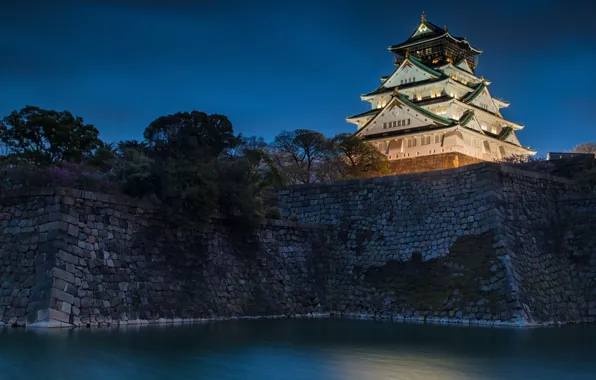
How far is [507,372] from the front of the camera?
11.4 meters

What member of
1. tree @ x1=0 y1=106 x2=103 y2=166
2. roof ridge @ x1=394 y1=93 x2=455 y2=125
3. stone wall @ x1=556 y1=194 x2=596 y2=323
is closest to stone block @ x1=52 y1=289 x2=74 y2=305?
stone wall @ x1=556 y1=194 x2=596 y2=323

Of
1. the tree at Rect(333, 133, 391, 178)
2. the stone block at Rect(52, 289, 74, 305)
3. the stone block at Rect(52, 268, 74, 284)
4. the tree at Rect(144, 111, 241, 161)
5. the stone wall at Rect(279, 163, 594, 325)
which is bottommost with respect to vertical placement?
the stone block at Rect(52, 289, 74, 305)

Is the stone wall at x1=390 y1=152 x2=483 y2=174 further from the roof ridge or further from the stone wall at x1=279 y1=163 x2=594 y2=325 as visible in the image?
the stone wall at x1=279 y1=163 x2=594 y2=325

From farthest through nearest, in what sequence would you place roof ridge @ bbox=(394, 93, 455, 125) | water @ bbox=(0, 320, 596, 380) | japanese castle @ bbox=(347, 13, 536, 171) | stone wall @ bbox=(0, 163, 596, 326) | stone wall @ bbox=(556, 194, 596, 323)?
japanese castle @ bbox=(347, 13, 536, 171)
roof ridge @ bbox=(394, 93, 455, 125)
stone wall @ bbox=(556, 194, 596, 323)
stone wall @ bbox=(0, 163, 596, 326)
water @ bbox=(0, 320, 596, 380)

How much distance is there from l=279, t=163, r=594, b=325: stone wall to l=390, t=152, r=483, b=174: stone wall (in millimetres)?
22613

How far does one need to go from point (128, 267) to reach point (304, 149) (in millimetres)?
26259

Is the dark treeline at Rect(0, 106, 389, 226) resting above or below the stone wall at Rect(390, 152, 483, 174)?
below

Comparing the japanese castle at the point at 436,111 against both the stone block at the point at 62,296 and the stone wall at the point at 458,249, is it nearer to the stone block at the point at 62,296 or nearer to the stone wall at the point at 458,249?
the stone wall at the point at 458,249

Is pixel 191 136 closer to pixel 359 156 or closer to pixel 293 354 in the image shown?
pixel 293 354

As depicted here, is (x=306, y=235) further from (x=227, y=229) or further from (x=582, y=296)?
(x=582, y=296)

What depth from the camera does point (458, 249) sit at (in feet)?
70.6

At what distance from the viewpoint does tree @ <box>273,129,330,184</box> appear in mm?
42750

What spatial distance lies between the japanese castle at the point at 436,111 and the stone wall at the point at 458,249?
23.6m

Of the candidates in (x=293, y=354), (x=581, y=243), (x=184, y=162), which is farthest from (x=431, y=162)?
(x=293, y=354)
